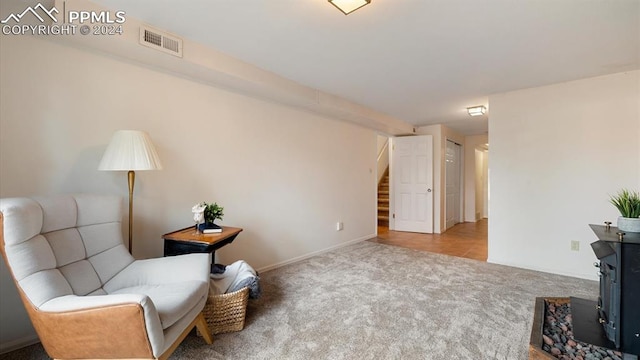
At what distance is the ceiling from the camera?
73.2 inches

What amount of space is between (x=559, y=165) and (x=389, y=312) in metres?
2.76

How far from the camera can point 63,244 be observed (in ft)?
5.08

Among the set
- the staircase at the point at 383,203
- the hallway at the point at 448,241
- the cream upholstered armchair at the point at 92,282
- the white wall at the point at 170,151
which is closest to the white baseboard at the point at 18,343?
the white wall at the point at 170,151

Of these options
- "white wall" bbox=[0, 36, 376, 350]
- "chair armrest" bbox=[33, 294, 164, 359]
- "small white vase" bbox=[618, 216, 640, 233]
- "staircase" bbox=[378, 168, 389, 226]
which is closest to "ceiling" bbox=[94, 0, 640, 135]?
"white wall" bbox=[0, 36, 376, 350]

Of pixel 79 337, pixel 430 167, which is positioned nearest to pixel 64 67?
pixel 79 337

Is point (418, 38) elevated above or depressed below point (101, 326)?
above

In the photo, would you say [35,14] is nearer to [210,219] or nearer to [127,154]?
[127,154]

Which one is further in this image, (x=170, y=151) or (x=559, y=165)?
(x=559, y=165)

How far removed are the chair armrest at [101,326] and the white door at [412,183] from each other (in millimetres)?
5140

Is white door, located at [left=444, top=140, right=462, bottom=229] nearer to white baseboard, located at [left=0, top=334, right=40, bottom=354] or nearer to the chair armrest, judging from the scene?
the chair armrest

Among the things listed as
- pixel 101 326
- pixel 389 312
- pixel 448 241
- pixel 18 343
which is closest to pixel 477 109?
pixel 448 241

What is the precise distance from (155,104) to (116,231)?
3.75 feet

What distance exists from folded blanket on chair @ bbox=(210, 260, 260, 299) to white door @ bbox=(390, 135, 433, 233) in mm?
4208

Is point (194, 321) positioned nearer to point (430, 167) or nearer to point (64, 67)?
point (64, 67)
